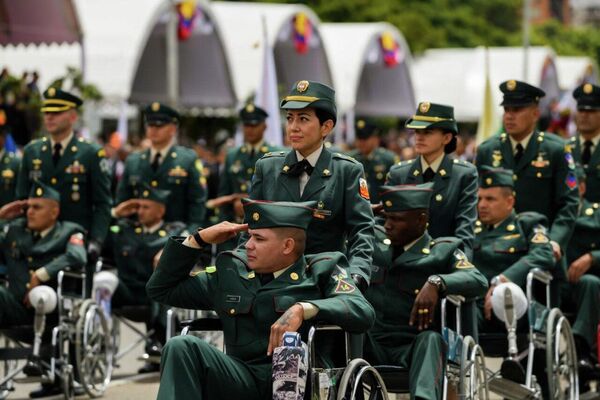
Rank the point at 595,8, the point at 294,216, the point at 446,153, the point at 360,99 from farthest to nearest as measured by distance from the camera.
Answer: the point at 595,8
the point at 360,99
the point at 446,153
the point at 294,216

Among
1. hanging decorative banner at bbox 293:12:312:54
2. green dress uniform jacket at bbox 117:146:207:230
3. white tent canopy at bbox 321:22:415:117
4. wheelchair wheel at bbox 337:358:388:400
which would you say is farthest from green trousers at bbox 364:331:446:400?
white tent canopy at bbox 321:22:415:117

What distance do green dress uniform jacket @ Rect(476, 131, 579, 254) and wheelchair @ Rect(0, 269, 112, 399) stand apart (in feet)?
10.6

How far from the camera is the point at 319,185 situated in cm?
825

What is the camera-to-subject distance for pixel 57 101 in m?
12.3

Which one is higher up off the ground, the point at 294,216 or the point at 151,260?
the point at 294,216

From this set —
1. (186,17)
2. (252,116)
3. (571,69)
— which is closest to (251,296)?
(252,116)

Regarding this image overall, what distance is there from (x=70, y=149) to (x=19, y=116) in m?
8.11

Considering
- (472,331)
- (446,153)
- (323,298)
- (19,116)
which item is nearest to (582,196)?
(446,153)

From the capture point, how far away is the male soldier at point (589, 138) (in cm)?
1241

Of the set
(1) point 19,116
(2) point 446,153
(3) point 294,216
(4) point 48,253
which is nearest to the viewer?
(3) point 294,216

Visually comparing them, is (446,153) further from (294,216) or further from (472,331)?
(294,216)

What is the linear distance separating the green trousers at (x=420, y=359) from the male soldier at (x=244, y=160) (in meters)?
6.16

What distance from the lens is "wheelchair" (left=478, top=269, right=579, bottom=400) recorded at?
998 centimetres

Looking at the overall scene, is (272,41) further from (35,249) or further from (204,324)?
(204,324)
